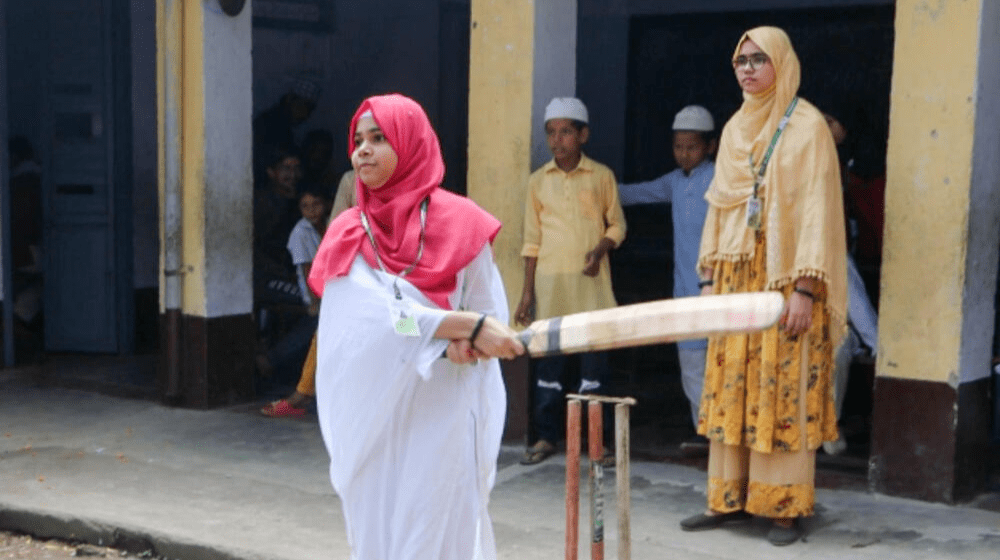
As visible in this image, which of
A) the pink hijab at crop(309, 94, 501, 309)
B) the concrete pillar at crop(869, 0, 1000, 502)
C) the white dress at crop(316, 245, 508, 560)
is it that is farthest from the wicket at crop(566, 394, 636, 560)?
the concrete pillar at crop(869, 0, 1000, 502)

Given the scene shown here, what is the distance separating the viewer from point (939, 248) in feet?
18.9

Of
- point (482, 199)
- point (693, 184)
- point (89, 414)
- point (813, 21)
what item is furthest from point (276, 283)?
point (813, 21)

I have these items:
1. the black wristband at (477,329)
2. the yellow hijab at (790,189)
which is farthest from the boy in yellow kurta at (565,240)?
the black wristband at (477,329)

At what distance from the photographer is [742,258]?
5.41m

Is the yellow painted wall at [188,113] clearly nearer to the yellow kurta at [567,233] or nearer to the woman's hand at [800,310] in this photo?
the yellow kurta at [567,233]

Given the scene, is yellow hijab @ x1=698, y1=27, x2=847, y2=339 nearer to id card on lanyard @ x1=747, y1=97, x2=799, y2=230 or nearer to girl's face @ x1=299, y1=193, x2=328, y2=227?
id card on lanyard @ x1=747, y1=97, x2=799, y2=230

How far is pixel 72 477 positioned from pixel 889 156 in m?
4.20

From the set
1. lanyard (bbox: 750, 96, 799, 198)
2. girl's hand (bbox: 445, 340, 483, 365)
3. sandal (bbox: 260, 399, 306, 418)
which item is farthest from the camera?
sandal (bbox: 260, 399, 306, 418)

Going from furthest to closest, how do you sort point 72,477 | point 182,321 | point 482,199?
1. point 182,321
2. point 482,199
3. point 72,477

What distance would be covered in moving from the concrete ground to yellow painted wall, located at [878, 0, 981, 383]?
2.46 feet

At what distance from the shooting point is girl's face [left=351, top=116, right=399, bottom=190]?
370 centimetres

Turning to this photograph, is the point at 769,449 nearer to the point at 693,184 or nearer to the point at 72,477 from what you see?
the point at 693,184

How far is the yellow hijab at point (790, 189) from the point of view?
17.1ft

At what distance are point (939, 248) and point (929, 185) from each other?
0.27 metres
